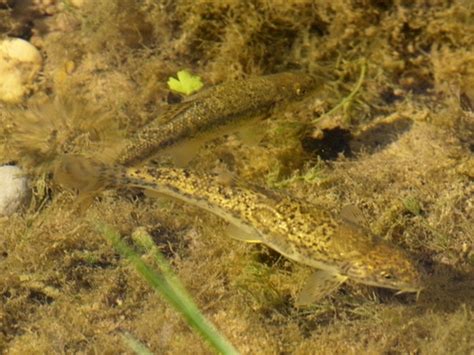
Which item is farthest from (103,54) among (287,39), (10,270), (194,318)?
(194,318)

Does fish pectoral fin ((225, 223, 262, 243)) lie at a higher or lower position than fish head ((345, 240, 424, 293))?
lower

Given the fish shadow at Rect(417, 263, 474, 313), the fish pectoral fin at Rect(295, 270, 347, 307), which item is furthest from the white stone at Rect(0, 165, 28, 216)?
the fish shadow at Rect(417, 263, 474, 313)

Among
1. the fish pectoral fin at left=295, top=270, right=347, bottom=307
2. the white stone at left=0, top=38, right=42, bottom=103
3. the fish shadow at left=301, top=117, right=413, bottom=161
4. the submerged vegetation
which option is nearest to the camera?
the fish pectoral fin at left=295, top=270, right=347, bottom=307

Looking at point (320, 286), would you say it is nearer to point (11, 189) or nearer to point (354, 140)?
point (354, 140)

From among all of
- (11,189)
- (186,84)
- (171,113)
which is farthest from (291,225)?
(11,189)

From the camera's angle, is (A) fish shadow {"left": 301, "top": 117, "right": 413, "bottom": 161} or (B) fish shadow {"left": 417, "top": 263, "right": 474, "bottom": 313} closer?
Answer: (B) fish shadow {"left": 417, "top": 263, "right": 474, "bottom": 313}

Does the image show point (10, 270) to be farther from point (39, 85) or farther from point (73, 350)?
point (39, 85)

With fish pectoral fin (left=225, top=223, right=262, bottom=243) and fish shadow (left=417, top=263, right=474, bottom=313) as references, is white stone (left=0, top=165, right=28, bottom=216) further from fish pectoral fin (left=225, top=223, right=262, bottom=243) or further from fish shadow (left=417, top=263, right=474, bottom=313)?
fish shadow (left=417, top=263, right=474, bottom=313)

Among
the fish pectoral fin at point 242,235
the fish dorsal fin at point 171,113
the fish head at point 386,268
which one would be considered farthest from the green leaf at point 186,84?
the fish head at point 386,268

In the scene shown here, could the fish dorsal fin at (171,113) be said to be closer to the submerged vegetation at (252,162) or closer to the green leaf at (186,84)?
the submerged vegetation at (252,162)
